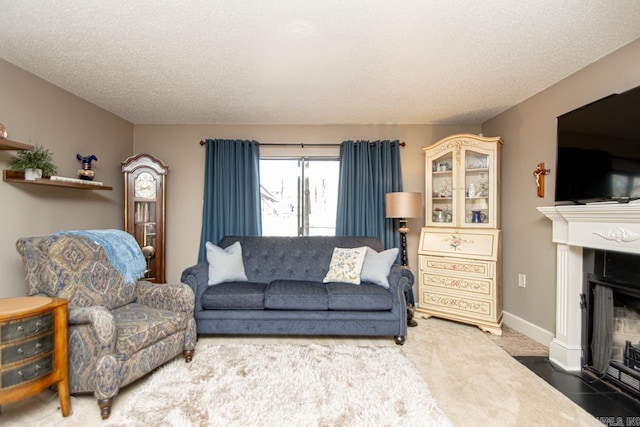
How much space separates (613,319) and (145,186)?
15.3 feet

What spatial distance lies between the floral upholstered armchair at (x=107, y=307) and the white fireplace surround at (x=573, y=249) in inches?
121

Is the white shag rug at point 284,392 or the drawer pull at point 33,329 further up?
the drawer pull at point 33,329

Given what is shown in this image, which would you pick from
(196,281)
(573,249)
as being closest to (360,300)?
(196,281)

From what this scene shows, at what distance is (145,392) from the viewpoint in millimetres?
1964

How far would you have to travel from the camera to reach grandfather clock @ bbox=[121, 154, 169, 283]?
3.50 m

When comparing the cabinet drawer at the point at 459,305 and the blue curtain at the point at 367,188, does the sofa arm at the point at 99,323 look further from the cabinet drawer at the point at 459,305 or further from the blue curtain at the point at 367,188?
the cabinet drawer at the point at 459,305

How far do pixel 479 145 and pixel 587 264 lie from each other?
1.56 metres

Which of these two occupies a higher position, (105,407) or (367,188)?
(367,188)

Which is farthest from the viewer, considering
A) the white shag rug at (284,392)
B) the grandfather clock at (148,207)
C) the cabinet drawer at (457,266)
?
the grandfather clock at (148,207)

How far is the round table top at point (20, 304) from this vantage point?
1548 millimetres

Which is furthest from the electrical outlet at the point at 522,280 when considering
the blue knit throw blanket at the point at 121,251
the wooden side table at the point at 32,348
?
the wooden side table at the point at 32,348

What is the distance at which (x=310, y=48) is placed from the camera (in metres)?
2.16

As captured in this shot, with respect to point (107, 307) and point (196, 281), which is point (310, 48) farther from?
point (107, 307)

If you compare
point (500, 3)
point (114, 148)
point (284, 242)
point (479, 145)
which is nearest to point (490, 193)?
point (479, 145)
